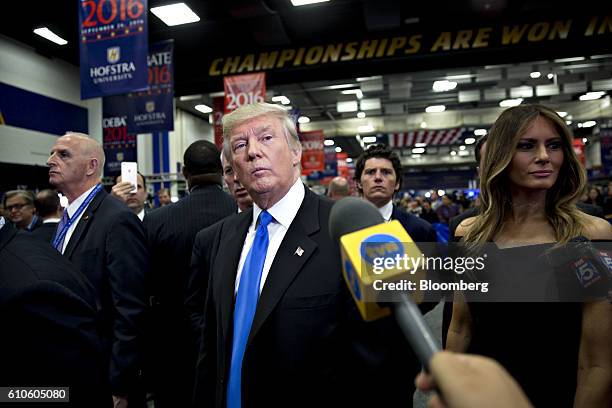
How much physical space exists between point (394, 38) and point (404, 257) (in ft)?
27.6

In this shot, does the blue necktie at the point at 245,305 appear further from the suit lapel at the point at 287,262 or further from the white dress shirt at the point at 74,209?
the white dress shirt at the point at 74,209

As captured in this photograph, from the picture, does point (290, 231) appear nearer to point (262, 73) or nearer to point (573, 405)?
point (573, 405)

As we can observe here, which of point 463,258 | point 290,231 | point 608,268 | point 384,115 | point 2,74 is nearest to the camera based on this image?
point 608,268

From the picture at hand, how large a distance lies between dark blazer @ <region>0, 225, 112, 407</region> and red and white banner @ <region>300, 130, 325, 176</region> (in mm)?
14076

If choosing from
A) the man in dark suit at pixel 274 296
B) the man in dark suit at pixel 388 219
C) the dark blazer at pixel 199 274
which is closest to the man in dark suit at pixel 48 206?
the dark blazer at pixel 199 274

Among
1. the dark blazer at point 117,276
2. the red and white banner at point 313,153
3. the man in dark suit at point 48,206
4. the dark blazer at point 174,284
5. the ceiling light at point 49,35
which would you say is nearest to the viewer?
the dark blazer at point 117,276

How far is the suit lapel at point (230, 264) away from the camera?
1.54 m

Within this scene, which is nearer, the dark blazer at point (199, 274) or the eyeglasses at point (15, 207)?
the dark blazer at point (199, 274)

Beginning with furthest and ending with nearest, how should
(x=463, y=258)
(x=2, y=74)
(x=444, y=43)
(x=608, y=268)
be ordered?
(x=2, y=74) → (x=444, y=43) → (x=463, y=258) → (x=608, y=268)

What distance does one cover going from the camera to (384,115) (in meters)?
18.2

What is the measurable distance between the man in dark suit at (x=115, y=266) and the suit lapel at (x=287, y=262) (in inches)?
49.2

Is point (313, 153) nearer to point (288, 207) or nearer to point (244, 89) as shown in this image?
point (244, 89)

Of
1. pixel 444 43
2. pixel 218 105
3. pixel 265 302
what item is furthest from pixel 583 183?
pixel 218 105

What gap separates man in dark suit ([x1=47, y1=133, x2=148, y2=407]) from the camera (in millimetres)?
2334
